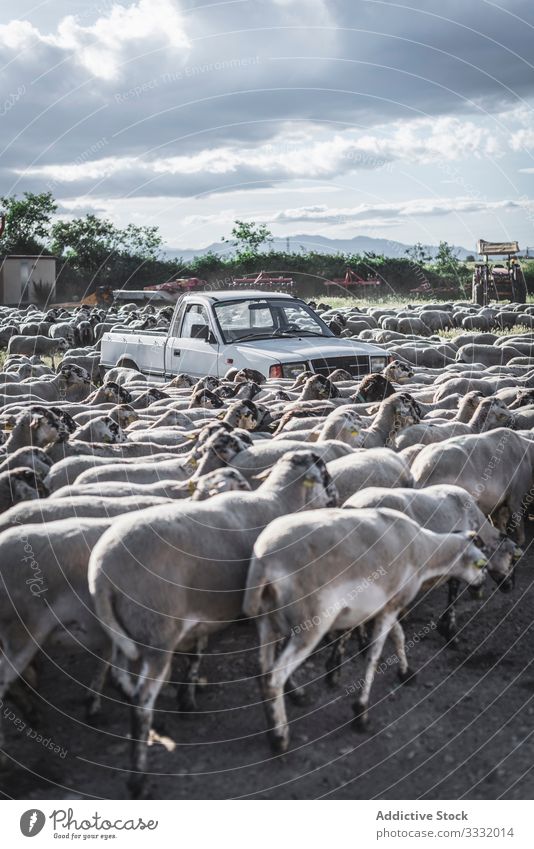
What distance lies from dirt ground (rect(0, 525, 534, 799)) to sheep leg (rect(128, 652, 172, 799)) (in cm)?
11

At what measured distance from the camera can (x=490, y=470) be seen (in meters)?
8.70

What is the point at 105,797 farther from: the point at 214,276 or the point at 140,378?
the point at 214,276

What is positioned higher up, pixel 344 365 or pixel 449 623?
pixel 344 365

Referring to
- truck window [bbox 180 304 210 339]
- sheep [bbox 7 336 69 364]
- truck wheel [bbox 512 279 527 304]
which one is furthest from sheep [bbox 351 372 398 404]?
truck wheel [bbox 512 279 527 304]

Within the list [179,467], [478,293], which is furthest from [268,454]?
[478,293]

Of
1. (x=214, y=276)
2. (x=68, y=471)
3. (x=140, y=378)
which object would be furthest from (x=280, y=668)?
(x=214, y=276)

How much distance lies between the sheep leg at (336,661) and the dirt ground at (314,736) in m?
0.09

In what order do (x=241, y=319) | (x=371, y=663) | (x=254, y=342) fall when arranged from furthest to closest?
(x=241, y=319) < (x=254, y=342) < (x=371, y=663)

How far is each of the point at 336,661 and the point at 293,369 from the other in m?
8.09

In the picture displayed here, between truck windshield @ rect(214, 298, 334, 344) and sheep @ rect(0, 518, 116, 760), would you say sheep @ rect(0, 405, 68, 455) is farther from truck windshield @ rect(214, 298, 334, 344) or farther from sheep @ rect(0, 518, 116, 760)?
truck windshield @ rect(214, 298, 334, 344)

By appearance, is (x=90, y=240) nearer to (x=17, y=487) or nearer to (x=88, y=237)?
(x=88, y=237)

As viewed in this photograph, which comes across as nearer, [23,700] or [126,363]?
[23,700]

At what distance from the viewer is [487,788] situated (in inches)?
201

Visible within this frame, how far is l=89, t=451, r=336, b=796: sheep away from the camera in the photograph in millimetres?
5203
